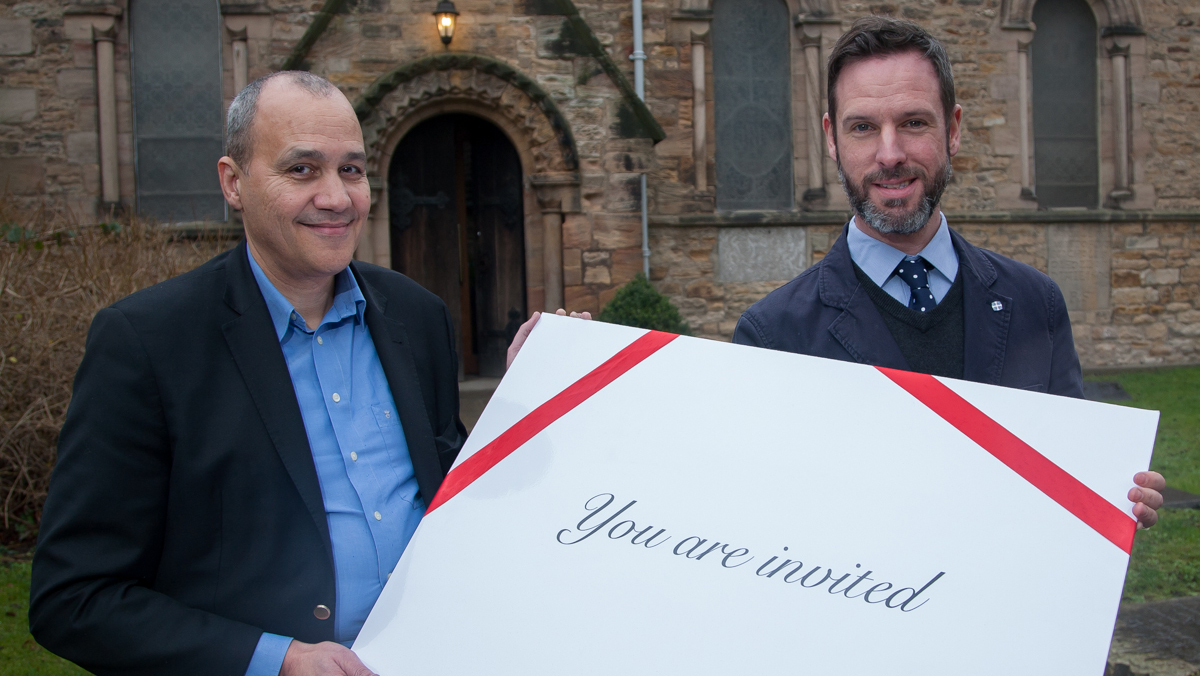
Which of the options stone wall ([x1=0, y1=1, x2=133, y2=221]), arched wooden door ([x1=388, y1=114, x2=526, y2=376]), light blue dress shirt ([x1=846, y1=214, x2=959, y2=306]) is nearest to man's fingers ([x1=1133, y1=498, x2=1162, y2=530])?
light blue dress shirt ([x1=846, y1=214, x2=959, y2=306])

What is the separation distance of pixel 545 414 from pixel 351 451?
1.32 feet

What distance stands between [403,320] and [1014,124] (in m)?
11.1

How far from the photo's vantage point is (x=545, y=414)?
1677mm

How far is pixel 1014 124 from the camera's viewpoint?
1096 centimetres

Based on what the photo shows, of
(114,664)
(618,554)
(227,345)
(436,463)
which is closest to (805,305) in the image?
(618,554)

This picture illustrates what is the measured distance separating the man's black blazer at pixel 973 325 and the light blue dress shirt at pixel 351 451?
2.65 ft

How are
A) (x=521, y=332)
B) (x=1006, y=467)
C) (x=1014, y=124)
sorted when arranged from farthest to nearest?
(x=1014, y=124), (x=521, y=332), (x=1006, y=467)

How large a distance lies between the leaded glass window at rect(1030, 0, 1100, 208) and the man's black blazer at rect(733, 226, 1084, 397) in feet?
36.1

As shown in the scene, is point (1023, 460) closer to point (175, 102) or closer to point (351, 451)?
point (351, 451)

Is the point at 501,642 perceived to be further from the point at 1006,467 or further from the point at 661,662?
the point at 1006,467

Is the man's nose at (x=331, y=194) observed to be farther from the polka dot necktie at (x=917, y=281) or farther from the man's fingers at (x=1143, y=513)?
the man's fingers at (x=1143, y=513)

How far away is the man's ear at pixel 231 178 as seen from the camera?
169cm

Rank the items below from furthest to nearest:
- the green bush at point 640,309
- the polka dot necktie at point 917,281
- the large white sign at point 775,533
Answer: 1. the green bush at point 640,309
2. the polka dot necktie at point 917,281
3. the large white sign at point 775,533

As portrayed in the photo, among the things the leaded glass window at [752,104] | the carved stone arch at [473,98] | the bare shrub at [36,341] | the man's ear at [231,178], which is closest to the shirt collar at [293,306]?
the man's ear at [231,178]
